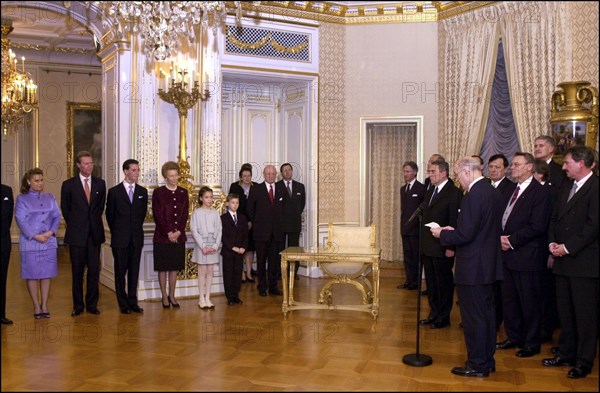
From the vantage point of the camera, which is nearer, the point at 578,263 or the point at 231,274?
the point at 578,263

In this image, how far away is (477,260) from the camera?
15.0 feet

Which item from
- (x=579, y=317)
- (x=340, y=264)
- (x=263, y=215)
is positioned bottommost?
(x=579, y=317)

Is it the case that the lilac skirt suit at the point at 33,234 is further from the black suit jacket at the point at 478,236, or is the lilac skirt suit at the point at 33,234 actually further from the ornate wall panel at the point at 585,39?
the ornate wall panel at the point at 585,39

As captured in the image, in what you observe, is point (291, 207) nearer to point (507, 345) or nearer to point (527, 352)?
point (507, 345)

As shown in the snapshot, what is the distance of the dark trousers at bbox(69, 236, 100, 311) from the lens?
21.4 feet

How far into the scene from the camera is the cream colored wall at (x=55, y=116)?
12578 mm

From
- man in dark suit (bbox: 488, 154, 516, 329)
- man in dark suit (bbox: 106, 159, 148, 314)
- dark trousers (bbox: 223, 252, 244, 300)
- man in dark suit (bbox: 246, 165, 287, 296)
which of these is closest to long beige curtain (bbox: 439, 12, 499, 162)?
man in dark suit (bbox: 488, 154, 516, 329)

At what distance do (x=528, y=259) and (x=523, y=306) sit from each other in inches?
15.9

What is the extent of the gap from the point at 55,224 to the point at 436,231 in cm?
392

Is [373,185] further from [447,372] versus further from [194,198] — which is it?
[447,372]

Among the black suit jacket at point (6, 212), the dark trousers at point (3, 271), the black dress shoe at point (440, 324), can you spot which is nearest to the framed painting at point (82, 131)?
the black suit jacket at point (6, 212)

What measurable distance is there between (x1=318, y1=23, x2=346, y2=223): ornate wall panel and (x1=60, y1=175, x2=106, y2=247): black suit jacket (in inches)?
142

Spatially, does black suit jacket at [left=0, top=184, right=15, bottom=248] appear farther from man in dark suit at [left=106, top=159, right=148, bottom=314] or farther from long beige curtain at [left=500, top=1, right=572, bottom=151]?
long beige curtain at [left=500, top=1, right=572, bottom=151]

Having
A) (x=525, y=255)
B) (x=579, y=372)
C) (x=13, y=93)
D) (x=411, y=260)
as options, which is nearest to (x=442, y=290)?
(x=525, y=255)
